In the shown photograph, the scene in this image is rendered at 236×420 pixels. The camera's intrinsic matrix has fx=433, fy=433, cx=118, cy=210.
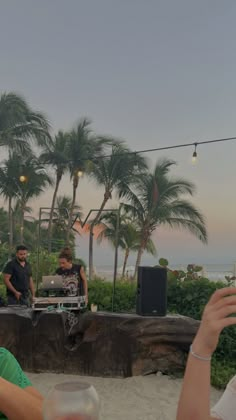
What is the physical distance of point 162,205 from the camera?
64.6 ft

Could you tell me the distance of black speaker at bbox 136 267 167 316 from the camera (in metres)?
5.18

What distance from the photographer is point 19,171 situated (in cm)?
1919

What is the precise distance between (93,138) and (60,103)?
381cm

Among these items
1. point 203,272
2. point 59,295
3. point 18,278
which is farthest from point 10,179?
point 59,295

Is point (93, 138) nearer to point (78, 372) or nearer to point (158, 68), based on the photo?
point (158, 68)

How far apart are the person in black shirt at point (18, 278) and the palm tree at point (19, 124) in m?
11.3

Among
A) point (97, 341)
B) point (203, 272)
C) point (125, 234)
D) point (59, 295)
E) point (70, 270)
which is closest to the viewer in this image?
point (97, 341)

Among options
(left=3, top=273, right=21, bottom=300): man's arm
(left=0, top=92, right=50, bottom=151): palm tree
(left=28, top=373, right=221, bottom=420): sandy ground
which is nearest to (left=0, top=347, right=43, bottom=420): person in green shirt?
(left=28, top=373, right=221, bottom=420): sandy ground

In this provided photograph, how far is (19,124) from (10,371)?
16771 mm

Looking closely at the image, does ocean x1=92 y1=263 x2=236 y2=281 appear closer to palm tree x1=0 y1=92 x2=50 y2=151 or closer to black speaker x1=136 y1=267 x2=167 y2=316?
black speaker x1=136 y1=267 x2=167 y2=316

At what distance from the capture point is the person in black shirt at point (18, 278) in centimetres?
612

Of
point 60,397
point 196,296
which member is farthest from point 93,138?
point 60,397

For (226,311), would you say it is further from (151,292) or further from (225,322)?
(151,292)

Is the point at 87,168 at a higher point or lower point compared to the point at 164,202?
higher
